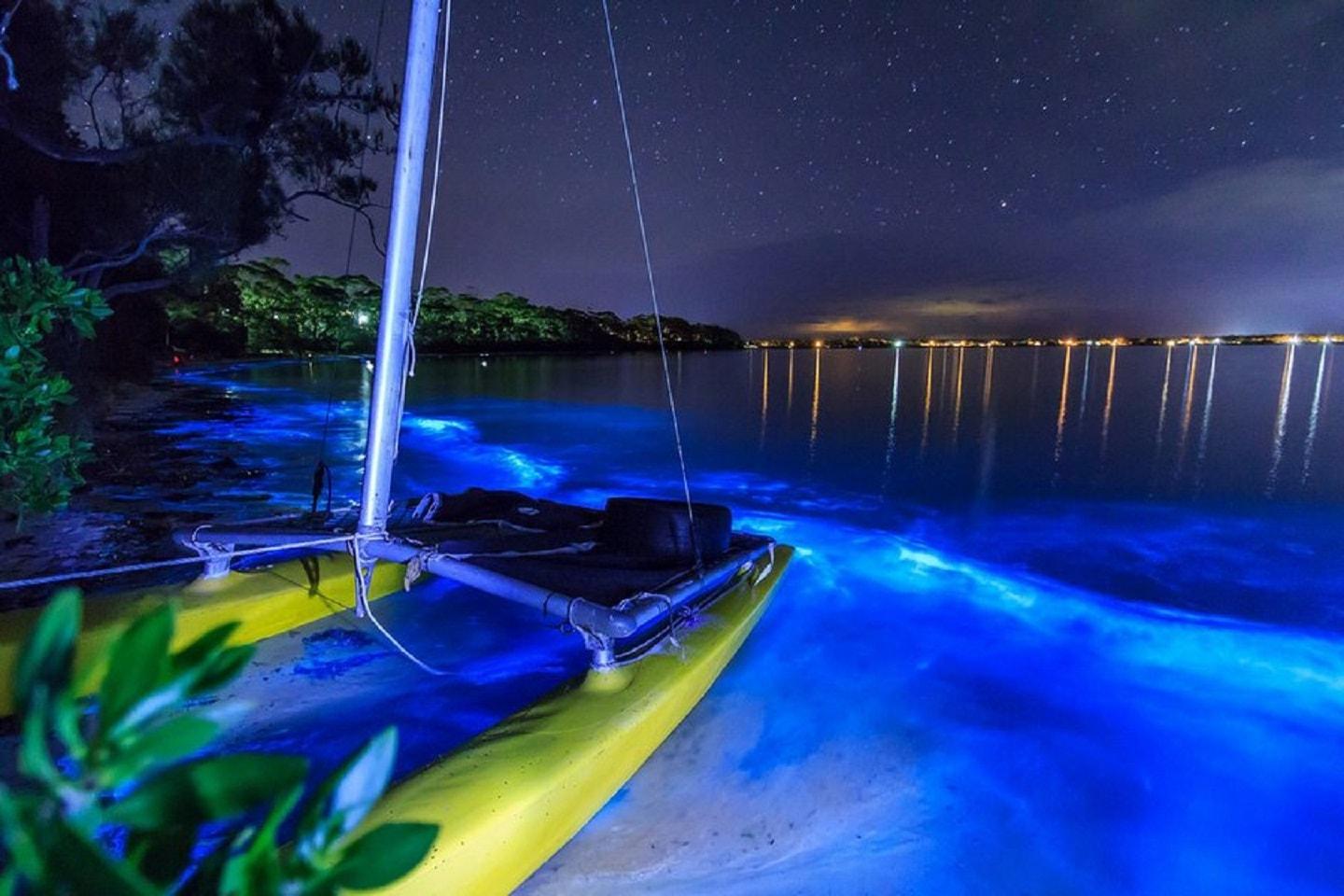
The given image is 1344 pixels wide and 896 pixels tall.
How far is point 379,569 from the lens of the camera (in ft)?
17.9

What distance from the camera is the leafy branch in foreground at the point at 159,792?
0.63 m

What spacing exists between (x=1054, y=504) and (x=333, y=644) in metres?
11.6

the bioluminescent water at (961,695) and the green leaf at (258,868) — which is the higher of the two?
the green leaf at (258,868)

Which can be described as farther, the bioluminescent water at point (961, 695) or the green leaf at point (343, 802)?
the bioluminescent water at point (961, 695)

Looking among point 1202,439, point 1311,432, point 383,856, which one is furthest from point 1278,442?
point 383,856

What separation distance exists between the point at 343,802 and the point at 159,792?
0.58ft

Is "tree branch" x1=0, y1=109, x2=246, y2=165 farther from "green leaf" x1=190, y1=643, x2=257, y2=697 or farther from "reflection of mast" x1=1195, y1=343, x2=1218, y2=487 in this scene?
"reflection of mast" x1=1195, y1=343, x2=1218, y2=487

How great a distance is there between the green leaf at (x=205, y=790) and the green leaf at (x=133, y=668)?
8cm

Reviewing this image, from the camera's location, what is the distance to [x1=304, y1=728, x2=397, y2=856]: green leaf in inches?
29.1

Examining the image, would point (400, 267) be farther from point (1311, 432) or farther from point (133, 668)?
point (1311, 432)

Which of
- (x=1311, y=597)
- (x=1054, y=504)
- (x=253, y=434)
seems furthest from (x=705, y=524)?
(x=253, y=434)

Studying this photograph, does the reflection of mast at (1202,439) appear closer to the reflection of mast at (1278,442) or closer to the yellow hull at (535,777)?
the reflection of mast at (1278,442)

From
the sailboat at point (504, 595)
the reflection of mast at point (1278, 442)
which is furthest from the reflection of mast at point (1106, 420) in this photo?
the sailboat at point (504, 595)

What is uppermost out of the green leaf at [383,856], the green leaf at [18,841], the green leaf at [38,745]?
the green leaf at [38,745]
